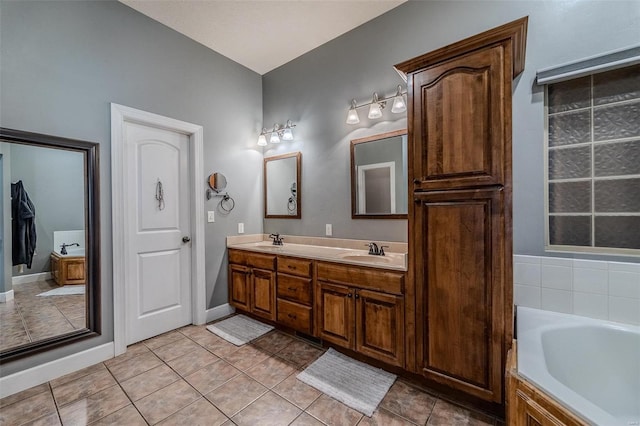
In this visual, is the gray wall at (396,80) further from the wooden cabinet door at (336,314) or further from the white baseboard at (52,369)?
the white baseboard at (52,369)

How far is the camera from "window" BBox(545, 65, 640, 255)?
1584mm

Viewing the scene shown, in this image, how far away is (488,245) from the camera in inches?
60.4

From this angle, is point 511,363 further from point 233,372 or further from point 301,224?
point 301,224

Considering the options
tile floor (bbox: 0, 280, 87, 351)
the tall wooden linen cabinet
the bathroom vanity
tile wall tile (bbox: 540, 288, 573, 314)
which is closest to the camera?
the tall wooden linen cabinet

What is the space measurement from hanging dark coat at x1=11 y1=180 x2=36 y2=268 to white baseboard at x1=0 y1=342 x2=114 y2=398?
763 millimetres

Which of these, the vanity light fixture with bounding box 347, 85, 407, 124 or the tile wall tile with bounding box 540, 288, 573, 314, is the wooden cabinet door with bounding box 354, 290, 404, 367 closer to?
the tile wall tile with bounding box 540, 288, 573, 314

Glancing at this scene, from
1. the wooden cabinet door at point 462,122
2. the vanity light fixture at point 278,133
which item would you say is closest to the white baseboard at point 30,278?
the vanity light fixture at point 278,133

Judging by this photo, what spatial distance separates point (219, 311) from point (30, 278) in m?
1.62

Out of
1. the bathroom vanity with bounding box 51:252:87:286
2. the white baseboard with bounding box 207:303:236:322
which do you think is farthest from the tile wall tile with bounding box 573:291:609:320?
the bathroom vanity with bounding box 51:252:87:286

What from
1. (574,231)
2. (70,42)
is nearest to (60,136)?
(70,42)

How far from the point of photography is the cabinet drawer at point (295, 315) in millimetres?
2385

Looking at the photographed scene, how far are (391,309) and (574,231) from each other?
4.33ft

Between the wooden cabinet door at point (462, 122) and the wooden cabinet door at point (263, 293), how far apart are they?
1705 millimetres

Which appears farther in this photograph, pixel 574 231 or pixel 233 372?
pixel 233 372
